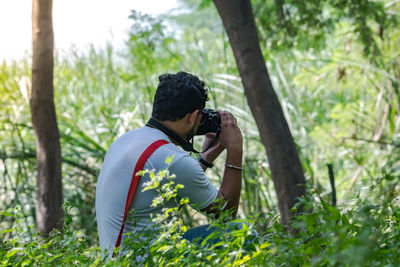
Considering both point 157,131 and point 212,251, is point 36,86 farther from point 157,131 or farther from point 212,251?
point 212,251

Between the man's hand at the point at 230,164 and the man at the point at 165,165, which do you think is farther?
the man's hand at the point at 230,164

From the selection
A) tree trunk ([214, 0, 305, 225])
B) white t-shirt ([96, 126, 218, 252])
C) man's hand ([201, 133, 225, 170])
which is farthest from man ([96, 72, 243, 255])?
tree trunk ([214, 0, 305, 225])

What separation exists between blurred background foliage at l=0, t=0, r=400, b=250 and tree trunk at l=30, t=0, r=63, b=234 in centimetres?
28

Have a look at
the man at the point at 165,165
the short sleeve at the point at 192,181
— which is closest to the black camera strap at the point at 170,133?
the man at the point at 165,165

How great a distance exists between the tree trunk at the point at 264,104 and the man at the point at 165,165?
1.03 meters

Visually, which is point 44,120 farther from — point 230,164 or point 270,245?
point 270,245

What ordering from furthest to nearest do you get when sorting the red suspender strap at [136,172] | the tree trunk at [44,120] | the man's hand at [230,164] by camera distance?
1. the tree trunk at [44,120]
2. the man's hand at [230,164]
3. the red suspender strap at [136,172]

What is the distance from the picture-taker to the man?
2422 mm

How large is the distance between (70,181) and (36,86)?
5.89 ft

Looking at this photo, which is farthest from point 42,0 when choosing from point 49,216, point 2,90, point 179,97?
point 2,90

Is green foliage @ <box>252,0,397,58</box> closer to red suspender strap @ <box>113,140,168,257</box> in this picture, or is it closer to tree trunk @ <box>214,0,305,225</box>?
tree trunk @ <box>214,0,305,225</box>

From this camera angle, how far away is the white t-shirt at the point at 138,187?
2416mm

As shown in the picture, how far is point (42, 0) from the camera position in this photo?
4184mm

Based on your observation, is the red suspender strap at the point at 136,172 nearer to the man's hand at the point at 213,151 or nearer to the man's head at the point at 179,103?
the man's head at the point at 179,103
